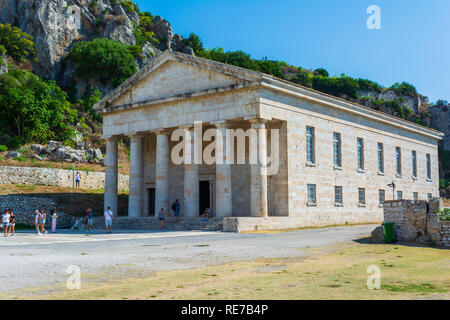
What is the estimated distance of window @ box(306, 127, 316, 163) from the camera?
35188 millimetres

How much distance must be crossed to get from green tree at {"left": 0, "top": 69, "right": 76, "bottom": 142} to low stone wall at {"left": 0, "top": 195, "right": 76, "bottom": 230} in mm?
24125

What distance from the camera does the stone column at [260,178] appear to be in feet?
100

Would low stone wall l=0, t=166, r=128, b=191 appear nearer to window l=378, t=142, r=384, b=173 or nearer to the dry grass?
window l=378, t=142, r=384, b=173

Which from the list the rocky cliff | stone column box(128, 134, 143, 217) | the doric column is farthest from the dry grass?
the rocky cliff

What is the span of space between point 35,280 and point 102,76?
241 ft

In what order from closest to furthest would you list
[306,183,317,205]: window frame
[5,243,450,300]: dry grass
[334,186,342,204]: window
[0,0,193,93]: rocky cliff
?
[5,243,450,300]: dry grass → [306,183,317,205]: window frame → [334,186,342,204]: window → [0,0,193,93]: rocky cliff

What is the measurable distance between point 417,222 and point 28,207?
1193 inches

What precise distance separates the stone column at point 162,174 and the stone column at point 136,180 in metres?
2.55

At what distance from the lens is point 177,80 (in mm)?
35688

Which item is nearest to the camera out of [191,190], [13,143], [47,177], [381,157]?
[191,190]

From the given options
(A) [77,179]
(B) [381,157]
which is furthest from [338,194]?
(A) [77,179]

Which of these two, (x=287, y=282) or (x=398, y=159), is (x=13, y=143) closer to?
(x=398, y=159)
